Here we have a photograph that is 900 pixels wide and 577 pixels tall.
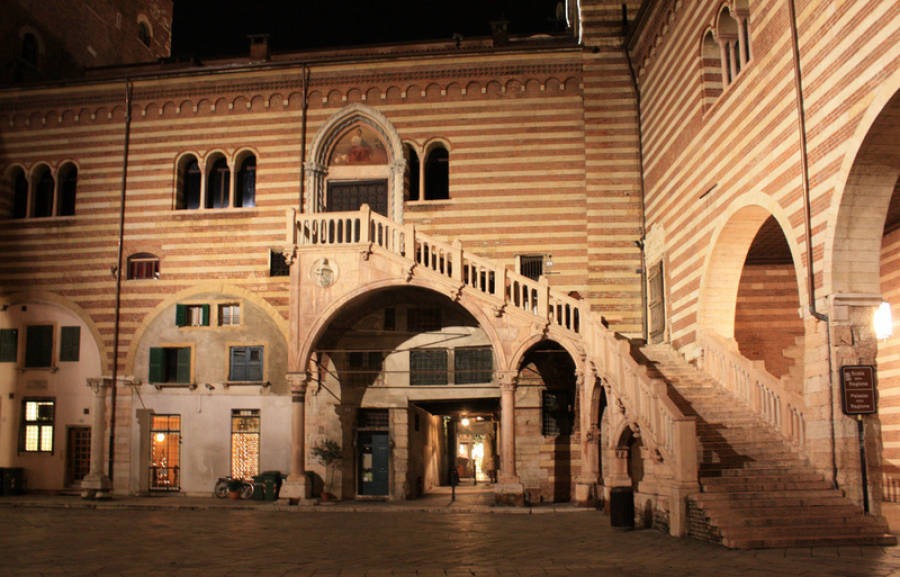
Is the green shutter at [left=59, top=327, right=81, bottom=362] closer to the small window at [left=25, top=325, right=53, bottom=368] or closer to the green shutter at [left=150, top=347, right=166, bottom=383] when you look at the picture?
the small window at [left=25, top=325, right=53, bottom=368]

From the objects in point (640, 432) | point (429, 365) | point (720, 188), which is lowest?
point (640, 432)

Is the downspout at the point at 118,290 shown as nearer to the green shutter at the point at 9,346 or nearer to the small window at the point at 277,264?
the green shutter at the point at 9,346

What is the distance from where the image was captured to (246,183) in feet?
84.6

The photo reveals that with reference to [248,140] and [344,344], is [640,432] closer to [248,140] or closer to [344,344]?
[344,344]

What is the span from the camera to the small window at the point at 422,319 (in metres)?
24.3

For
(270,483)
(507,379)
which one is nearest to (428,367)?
(507,379)

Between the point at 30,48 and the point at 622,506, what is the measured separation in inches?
977

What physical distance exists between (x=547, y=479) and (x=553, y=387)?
2.36 metres

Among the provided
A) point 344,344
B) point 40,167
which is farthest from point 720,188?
point 40,167

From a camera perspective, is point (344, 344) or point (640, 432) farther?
point (344, 344)

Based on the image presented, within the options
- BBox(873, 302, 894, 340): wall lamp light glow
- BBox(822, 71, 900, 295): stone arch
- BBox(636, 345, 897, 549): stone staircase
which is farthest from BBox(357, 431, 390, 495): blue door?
BBox(822, 71, 900, 295): stone arch

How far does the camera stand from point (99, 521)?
18297 millimetres

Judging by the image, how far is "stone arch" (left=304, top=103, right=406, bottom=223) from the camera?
24547mm

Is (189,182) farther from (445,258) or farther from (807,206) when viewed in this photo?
(807,206)
